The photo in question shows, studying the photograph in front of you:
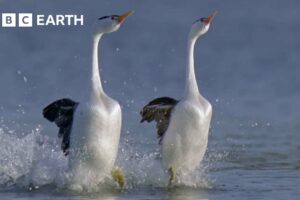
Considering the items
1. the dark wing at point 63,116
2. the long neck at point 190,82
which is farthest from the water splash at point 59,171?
the long neck at point 190,82

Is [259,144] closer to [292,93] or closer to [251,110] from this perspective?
[251,110]

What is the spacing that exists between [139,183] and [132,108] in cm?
793

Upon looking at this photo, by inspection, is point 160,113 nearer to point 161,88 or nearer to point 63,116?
point 63,116

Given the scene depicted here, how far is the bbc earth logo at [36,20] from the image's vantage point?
32.9 meters

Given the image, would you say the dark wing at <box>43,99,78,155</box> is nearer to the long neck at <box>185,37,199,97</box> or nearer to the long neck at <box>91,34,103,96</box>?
the long neck at <box>91,34,103,96</box>

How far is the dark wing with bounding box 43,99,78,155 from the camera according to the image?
1567 centimetres

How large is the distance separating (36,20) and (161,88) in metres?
8.39

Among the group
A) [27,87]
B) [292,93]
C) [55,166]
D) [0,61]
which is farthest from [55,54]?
[55,166]

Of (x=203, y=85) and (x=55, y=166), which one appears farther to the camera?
(x=203, y=85)

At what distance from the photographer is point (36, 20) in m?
34.2

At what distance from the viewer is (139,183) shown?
15953 millimetres

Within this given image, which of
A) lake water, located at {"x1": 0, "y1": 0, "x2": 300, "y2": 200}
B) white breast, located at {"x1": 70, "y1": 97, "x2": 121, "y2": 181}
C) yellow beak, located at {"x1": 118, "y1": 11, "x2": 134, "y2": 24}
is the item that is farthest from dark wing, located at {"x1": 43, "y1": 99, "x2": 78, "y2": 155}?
yellow beak, located at {"x1": 118, "y1": 11, "x2": 134, "y2": 24}

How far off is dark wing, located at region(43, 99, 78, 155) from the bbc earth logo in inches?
663

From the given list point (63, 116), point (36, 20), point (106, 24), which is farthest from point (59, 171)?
point (36, 20)
